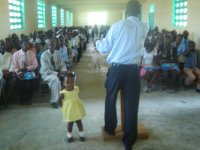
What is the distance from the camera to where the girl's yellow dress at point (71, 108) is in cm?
362

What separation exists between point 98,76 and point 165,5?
204 inches

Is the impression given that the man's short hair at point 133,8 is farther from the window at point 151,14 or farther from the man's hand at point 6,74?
the window at point 151,14

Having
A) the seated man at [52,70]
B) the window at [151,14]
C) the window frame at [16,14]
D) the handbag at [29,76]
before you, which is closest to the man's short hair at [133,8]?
the seated man at [52,70]

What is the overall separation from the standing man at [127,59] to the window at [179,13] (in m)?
6.13

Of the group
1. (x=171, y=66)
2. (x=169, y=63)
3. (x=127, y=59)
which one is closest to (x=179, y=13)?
(x=169, y=63)

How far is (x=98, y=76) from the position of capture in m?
8.00

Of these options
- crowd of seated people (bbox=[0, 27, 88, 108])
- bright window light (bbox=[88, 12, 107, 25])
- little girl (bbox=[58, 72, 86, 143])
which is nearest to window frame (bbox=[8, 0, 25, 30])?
crowd of seated people (bbox=[0, 27, 88, 108])

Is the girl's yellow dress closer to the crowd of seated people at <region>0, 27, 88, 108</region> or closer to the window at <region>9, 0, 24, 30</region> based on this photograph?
the crowd of seated people at <region>0, 27, 88, 108</region>

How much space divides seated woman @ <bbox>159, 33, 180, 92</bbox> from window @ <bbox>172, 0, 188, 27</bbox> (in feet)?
7.58

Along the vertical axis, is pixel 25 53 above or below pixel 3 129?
above

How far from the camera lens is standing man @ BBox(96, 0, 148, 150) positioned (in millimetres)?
3277

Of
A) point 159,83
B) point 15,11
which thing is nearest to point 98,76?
point 159,83

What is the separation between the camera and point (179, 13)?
980 centimetres

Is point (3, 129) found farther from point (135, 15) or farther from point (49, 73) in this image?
point (135, 15)
